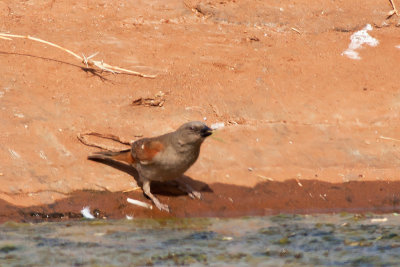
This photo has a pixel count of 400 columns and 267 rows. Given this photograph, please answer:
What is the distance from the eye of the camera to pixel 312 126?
1039cm

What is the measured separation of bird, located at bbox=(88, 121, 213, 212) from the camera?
8750mm

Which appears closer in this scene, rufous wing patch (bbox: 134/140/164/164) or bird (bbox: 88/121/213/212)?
bird (bbox: 88/121/213/212)

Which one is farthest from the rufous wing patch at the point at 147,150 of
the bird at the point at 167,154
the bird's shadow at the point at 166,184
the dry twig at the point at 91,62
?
the dry twig at the point at 91,62

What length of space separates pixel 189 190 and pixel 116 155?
0.85m

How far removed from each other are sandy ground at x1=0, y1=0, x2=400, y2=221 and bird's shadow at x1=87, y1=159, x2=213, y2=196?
0.11ft

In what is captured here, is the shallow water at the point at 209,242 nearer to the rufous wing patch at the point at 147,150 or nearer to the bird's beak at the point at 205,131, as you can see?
the rufous wing patch at the point at 147,150

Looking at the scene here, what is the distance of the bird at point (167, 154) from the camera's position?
28.7ft

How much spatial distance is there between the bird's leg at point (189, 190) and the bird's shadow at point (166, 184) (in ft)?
0.11

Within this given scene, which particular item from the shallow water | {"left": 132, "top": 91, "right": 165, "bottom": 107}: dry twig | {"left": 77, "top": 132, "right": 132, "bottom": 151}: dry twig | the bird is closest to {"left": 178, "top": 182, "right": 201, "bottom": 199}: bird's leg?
the bird

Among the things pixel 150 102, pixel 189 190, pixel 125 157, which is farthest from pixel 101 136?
pixel 189 190

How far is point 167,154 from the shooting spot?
28.8ft

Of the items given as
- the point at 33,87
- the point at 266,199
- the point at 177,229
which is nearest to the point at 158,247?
the point at 177,229

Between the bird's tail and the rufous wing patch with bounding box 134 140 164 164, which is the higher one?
the rufous wing patch with bounding box 134 140 164 164

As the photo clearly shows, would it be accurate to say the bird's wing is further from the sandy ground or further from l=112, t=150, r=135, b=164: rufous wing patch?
the sandy ground
